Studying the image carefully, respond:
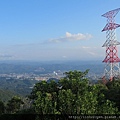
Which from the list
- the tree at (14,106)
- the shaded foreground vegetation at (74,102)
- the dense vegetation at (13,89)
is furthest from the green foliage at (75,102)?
the dense vegetation at (13,89)

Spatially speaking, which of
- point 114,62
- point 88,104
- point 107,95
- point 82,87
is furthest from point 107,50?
point 88,104

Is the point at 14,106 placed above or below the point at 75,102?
below

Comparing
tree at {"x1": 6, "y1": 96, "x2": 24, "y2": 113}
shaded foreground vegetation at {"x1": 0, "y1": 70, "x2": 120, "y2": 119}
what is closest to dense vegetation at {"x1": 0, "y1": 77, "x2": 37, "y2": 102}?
tree at {"x1": 6, "y1": 96, "x2": 24, "y2": 113}

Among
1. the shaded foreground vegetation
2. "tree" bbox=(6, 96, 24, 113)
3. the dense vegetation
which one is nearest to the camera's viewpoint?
the shaded foreground vegetation

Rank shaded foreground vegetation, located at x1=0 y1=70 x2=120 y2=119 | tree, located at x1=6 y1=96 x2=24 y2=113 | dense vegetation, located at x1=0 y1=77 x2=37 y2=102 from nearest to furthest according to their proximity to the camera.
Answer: shaded foreground vegetation, located at x1=0 y1=70 x2=120 y2=119
tree, located at x1=6 y1=96 x2=24 y2=113
dense vegetation, located at x1=0 y1=77 x2=37 y2=102

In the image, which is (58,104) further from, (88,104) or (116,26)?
(116,26)

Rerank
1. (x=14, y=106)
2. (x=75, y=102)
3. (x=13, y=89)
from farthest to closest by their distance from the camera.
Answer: (x=13, y=89) → (x=14, y=106) → (x=75, y=102)

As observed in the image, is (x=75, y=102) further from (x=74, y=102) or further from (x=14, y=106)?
(x=14, y=106)

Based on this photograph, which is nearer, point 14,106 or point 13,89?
point 14,106

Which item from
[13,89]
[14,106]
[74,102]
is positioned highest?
[74,102]

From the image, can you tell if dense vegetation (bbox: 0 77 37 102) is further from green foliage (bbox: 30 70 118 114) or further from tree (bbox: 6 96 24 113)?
green foliage (bbox: 30 70 118 114)

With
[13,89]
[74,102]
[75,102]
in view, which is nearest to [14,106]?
[74,102]

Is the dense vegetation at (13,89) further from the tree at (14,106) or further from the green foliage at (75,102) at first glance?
the green foliage at (75,102)
